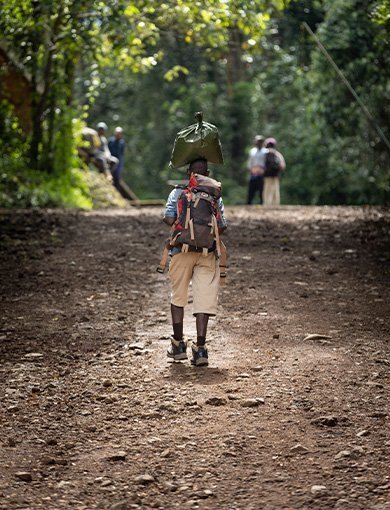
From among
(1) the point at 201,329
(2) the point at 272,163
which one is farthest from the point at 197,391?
(2) the point at 272,163

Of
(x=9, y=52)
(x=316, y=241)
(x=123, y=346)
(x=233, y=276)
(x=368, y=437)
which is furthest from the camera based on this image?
(x=9, y=52)

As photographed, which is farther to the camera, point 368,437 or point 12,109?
point 12,109

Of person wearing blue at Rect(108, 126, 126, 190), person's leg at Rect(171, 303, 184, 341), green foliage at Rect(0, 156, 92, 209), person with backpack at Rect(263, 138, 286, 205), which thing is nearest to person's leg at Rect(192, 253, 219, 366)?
person's leg at Rect(171, 303, 184, 341)

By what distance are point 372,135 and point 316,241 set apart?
13164 millimetres

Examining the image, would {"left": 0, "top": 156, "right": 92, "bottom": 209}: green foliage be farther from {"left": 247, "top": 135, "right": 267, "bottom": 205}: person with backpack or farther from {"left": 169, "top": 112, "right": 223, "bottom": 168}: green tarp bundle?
{"left": 169, "top": 112, "right": 223, "bottom": 168}: green tarp bundle

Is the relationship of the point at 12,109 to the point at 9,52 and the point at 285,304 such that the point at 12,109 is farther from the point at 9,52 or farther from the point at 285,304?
the point at 285,304

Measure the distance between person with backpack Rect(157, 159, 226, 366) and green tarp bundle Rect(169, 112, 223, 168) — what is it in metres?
0.08

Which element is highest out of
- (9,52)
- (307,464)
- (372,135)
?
(9,52)

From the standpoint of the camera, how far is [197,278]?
7406 millimetres

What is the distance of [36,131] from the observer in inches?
861

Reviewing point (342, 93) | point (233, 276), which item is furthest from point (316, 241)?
point (342, 93)

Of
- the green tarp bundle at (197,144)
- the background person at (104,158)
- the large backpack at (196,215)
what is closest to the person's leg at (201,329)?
the large backpack at (196,215)

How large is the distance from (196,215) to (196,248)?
237 millimetres

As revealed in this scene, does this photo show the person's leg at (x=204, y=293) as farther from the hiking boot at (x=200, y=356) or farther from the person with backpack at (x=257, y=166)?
the person with backpack at (x=257, y=166)
